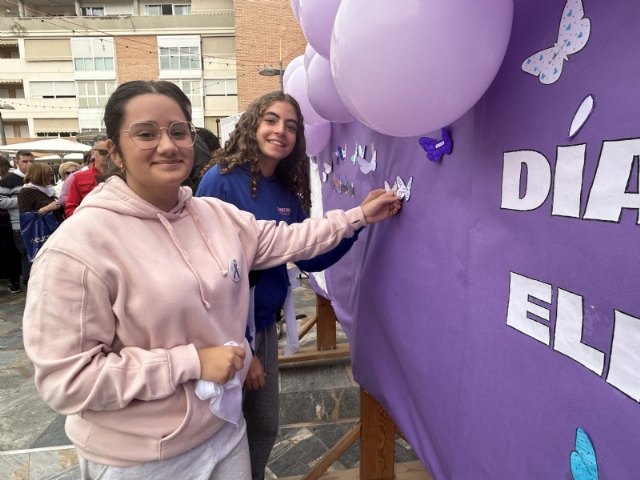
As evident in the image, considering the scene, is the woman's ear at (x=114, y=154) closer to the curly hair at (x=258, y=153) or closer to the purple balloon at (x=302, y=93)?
the curly hair at (x=258, y=153)

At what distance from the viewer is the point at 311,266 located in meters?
1.66

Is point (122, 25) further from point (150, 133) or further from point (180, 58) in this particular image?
point (150, 133)

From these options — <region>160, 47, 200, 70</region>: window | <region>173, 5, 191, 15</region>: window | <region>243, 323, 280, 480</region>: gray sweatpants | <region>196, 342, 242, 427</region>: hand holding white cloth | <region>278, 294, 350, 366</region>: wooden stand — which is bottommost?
<region>278, 294, 350, 366</region>: wooden stand

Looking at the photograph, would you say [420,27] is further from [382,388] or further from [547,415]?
[382,388]

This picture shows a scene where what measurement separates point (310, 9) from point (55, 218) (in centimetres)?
518

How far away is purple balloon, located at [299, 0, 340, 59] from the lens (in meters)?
1.25

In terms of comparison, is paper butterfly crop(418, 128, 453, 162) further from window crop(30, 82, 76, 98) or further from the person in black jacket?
window crop(30, 82, 76, 98)

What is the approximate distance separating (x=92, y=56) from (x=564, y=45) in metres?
31.2

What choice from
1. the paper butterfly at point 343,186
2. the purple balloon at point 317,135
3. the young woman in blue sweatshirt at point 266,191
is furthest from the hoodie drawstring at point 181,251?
the purple balloon at point 317,135

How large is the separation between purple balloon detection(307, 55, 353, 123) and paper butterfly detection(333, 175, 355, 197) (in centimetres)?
35

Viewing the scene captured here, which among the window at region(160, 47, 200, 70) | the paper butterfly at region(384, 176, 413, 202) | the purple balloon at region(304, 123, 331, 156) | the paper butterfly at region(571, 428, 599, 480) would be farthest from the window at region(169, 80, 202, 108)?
the paper butterfly at region(571, 428, 599, 480)

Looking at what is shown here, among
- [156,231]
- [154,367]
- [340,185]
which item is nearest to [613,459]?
[154,367]

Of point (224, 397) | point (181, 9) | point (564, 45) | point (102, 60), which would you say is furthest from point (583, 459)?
point (181, 9)

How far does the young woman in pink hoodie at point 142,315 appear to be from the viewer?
91 centimetres
